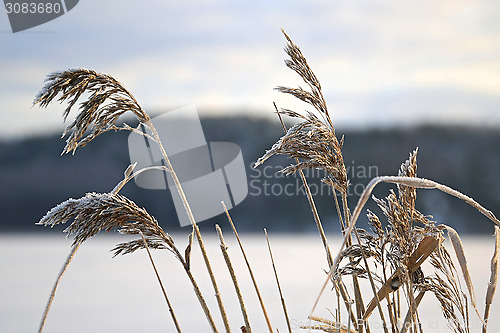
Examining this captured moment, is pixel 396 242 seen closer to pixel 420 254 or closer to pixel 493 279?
pixel 420 254

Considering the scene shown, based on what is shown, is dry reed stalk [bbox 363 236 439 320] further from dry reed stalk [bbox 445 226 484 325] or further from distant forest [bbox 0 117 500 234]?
distant forest [bbox 0 117 500 234]

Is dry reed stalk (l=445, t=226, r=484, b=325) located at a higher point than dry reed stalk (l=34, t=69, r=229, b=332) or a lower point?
lower

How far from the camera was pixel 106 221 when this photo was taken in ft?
2.98

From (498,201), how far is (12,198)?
934 cm

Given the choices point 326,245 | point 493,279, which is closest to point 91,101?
point 326,245

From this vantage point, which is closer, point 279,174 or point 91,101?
point 91,101

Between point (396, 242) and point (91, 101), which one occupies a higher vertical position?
point (91, 101)

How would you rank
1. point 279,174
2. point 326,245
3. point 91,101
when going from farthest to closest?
point 279,174 < point 326,245 < point 91,101

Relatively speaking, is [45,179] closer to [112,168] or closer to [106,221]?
[112,168]

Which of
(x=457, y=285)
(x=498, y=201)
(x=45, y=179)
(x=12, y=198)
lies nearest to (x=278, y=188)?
(x=498, y=201)

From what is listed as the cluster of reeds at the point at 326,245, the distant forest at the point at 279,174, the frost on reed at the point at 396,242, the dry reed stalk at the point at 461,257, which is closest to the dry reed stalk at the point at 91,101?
the cluster of reeds at the point at 326,245

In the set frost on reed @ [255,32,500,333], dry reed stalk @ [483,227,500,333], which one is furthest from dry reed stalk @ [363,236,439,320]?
dry reed stalk @ [483,227,500,333]

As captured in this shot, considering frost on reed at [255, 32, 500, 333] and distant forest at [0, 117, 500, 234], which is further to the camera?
distant forest at [0, 117, 500, 234]

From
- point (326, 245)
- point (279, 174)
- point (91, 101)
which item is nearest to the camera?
point (91, 101)
